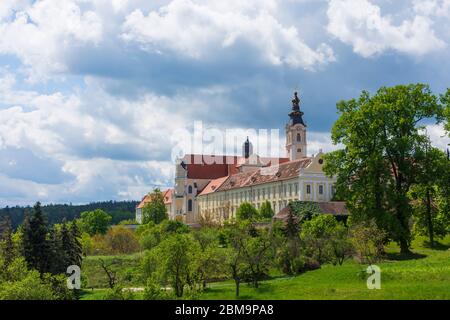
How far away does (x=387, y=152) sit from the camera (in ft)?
133

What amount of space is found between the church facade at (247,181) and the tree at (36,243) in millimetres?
43475

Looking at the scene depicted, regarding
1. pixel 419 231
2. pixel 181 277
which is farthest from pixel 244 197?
pixel 181 277

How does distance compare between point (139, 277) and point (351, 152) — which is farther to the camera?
point (351, 152)

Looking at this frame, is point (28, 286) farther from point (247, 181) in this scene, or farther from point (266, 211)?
point (247, 181)

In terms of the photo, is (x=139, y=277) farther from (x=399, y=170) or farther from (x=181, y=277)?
(x=399, y=170)

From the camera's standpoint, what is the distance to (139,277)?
1512 inches

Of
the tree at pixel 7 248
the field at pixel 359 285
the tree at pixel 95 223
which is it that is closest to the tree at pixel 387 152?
the field at pixel 359 285

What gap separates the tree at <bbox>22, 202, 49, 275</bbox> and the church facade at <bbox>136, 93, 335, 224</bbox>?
143 feet

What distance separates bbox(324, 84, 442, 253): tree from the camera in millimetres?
39938

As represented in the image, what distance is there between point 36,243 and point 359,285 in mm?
22268

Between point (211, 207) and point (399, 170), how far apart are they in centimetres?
7139

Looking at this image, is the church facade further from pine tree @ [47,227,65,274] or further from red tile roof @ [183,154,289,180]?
pine tree @ [47,227,65,274]

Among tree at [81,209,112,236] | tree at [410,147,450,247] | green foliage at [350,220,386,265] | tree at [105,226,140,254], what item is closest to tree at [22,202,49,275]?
green foliage at [350,220,386,265]

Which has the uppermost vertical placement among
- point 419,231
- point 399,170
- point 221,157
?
point 221,157
